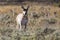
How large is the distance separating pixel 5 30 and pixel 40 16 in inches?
204

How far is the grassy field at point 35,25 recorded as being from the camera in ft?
34.2

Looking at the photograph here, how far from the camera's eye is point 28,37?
10.3 meters

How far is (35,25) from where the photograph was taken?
13492 millimetres

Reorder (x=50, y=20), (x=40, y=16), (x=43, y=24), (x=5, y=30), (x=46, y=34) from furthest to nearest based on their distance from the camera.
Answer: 1. (x=40, y=16)
2. (x=50, y=20)
3. (x=43, y=24)
4. (x=5, y=30)
5. (x=46, y=34)

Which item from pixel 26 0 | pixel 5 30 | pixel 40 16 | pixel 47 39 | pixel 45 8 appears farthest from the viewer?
pixel 26 0

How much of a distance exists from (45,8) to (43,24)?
18.1 feet

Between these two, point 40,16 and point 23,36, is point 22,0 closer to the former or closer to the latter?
point 40,16

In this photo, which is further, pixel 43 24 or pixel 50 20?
pixel 50 20

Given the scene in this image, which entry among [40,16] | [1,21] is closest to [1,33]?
[1,21]

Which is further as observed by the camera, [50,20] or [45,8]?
[45,8]

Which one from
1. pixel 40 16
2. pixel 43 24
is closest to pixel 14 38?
pixel 43 24

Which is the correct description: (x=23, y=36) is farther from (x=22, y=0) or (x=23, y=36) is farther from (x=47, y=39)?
(x=22, y=0)

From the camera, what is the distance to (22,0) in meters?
22.9

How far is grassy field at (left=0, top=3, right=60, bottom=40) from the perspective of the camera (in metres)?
10.4
